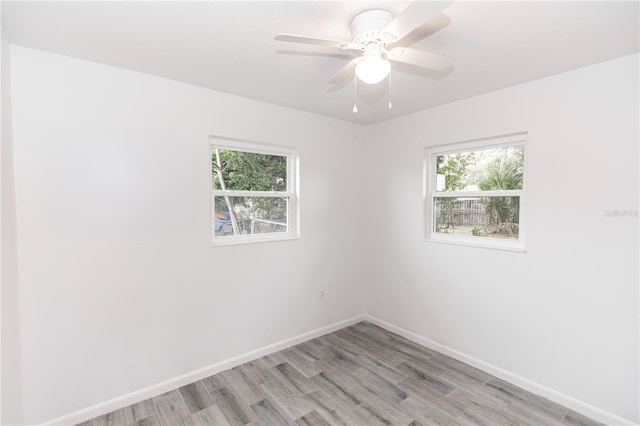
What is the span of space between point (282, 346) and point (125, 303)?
1.52m

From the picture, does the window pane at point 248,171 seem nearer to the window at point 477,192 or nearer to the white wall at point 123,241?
the white wall at point 123,241

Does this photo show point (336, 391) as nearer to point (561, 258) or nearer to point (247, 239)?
point (247, 239)

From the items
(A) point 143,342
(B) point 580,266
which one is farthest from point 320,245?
(B) point 580,266

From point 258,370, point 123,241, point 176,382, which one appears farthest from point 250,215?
point 176,382

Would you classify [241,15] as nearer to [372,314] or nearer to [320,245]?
[320,245]

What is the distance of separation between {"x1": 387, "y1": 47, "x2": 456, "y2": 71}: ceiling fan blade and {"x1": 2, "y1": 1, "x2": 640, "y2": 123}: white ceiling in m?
0.20

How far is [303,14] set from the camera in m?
1.53

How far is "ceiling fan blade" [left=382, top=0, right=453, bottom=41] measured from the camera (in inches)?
43.8

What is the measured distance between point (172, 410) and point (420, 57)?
2.82 m

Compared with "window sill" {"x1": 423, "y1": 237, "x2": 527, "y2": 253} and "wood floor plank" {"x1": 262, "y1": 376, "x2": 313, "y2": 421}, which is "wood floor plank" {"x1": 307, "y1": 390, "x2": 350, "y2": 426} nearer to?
"wood floor plank" {"x1": 262, "y1": 376, "x2": 313, "y2": 421}

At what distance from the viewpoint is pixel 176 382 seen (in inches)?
95.5

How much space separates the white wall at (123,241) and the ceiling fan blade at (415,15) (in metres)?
1.78

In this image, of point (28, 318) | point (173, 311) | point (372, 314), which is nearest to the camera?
point (28, 318)

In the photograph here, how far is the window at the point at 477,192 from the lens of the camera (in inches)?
101
